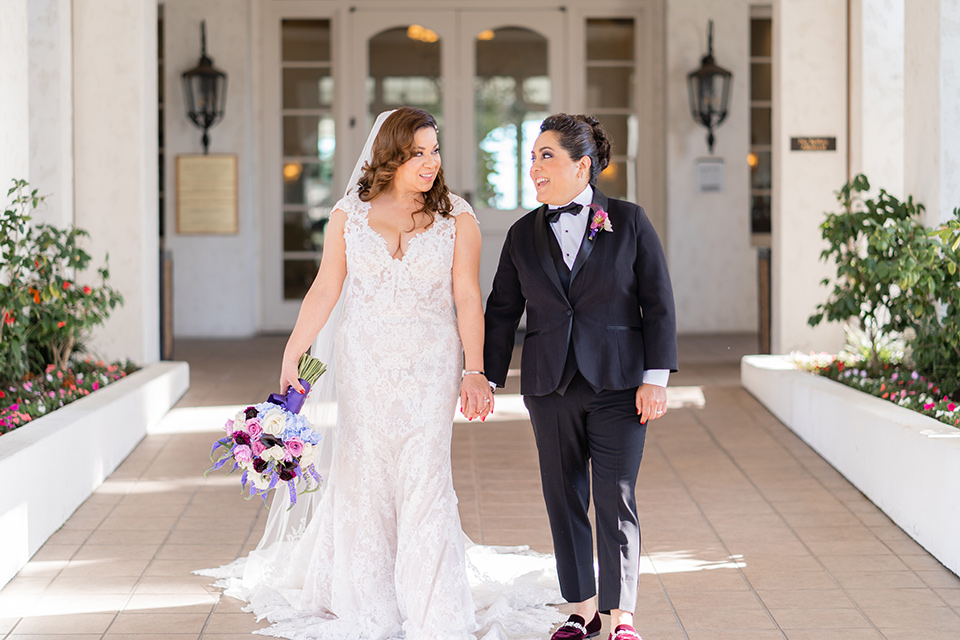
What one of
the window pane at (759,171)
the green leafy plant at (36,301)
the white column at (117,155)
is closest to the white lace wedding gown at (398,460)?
the green leafy plant at (36,301)

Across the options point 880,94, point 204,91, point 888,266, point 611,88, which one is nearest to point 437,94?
point 611,88

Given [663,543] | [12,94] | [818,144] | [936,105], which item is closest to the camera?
[663,543]

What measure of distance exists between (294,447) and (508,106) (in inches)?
361

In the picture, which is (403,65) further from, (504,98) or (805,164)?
(805,164)

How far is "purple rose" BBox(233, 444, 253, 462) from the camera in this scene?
117 inches

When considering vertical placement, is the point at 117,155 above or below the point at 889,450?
above

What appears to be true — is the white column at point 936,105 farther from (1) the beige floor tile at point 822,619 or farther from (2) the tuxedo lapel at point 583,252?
(2) the tuxedo lapel at point 583,252

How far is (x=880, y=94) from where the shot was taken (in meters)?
7.47

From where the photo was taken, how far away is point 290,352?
10.6 feet

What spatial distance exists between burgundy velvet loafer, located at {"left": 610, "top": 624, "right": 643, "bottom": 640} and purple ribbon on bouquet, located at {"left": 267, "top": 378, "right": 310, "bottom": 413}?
1.10m

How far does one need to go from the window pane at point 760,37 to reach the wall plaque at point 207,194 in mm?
5587

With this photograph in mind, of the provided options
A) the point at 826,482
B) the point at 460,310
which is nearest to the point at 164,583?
the point at 460,310

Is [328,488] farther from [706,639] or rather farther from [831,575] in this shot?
[831,575]

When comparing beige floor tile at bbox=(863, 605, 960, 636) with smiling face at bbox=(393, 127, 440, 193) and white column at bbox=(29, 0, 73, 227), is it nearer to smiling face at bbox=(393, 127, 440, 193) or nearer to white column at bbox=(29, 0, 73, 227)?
smiling face at bbox=(393, 127, 440, 193)
